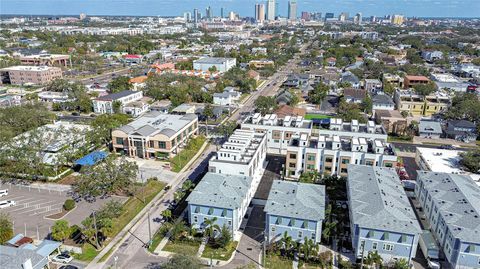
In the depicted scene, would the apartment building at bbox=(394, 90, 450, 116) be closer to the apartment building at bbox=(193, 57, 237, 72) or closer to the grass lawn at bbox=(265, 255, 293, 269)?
the grass lawn at bbox=(265, 255, 293, 269)

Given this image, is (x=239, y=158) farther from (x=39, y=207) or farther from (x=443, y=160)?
(x=443, y=160)

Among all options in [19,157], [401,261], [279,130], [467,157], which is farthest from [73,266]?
[467,157]

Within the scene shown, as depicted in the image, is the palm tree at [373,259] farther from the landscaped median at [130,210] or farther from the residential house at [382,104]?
the residential house at [382,104]

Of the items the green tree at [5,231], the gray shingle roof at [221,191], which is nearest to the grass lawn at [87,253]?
the green tree at [5,231]

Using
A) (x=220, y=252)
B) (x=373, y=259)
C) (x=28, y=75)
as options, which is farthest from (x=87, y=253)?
(x=28, y=75)

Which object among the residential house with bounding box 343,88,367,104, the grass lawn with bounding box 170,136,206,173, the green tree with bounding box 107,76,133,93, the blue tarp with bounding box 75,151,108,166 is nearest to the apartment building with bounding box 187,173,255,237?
the grass lawn with bounding box 170,136,206,173

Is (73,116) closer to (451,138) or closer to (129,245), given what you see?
(129,245)

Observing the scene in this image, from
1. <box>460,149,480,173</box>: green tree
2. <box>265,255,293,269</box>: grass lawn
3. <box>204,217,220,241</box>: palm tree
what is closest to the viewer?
<box>265,255,293,269</box>: grass lawn

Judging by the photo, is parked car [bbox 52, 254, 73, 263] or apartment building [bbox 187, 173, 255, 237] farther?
apartment building [bbox 187, 173, 255, 237]
